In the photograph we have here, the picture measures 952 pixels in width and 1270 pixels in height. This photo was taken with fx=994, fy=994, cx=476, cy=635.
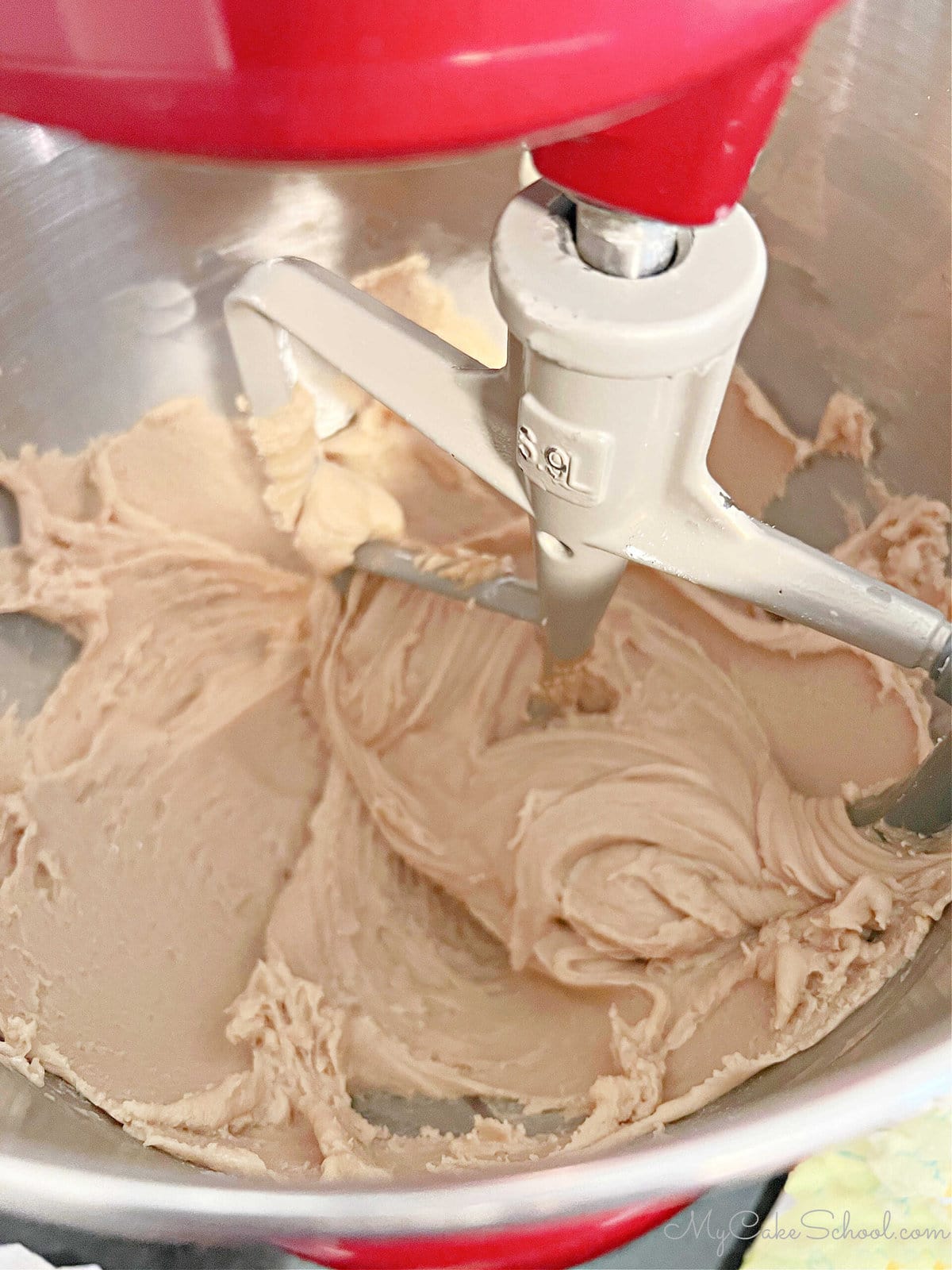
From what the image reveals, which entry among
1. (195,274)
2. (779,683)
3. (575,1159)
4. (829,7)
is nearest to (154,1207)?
(575,1159)

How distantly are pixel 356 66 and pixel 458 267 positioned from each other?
0.64 m

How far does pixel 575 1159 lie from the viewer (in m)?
0.34

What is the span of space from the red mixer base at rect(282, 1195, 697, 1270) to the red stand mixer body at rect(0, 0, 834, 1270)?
0.46 m

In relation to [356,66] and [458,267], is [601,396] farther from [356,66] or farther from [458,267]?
[458,267]

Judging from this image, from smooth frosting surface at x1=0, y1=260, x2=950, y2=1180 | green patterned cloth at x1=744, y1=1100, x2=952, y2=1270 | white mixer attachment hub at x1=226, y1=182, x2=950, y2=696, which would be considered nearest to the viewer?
white mixer attachment hub at x1=226, y1=182, x2=950, y2=696

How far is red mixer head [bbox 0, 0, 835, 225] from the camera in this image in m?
0.23

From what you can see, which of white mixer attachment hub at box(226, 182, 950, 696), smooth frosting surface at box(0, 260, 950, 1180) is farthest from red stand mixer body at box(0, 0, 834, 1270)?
smooth frosting surface at box(0, 260, 950, 1180)

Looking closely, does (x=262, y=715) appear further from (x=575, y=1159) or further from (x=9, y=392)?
(x=575, y=1159)

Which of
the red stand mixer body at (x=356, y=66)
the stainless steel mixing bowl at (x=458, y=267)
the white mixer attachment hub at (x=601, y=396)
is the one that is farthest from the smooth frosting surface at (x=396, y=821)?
the red stand mixer body at (x=356, y=66)

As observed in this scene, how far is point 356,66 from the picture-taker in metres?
0.23

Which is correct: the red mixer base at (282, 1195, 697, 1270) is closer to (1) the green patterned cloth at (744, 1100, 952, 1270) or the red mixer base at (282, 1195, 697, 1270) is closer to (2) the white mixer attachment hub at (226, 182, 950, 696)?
(1) the green patterned cloth at (744, 1100, 952, 1270)

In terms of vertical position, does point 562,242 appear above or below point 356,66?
below

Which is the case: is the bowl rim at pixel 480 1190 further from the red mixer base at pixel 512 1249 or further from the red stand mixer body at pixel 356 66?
the red stand mixer body at pixel 356 66

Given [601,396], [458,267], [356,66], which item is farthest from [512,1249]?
[458,267]
